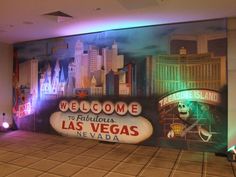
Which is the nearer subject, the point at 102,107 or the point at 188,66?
the point at 188,66

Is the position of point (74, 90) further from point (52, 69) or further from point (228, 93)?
point (228, 93)

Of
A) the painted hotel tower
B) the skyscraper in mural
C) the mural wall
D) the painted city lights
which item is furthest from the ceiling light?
the painted city lights

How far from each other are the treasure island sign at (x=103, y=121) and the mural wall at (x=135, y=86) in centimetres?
2

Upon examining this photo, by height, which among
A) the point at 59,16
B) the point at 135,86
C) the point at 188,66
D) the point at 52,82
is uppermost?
the point at 59,16

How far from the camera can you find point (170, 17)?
3.89 metres

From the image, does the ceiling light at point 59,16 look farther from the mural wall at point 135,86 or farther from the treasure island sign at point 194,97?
the treasure island sign at point 194,97

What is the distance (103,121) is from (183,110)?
69.4 inches

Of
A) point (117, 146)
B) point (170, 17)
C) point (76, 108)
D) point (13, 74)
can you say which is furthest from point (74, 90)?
point (170, 17)

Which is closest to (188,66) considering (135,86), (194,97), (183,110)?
(194,97)

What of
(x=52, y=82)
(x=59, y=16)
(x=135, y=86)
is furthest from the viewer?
(x=52, y=82)

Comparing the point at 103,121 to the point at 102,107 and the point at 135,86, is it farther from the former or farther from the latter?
the point at 135,86

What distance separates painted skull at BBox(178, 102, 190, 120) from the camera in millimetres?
4203

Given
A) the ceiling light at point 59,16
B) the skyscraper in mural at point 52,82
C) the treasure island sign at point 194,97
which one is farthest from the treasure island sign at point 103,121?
the ceiling light at point 59,16

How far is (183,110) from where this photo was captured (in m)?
4.23
